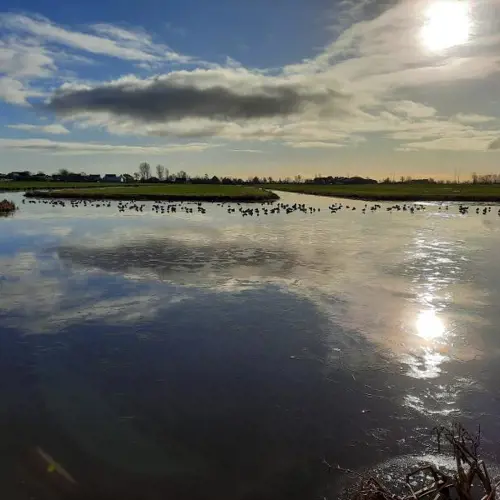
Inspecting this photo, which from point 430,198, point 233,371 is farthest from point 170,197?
point 233,371

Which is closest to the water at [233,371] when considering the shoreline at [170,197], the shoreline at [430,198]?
the shoreline at [170,197]

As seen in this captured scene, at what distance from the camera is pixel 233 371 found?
9.79 meters

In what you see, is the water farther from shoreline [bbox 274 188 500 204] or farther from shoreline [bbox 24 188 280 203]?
shoreline [bbox 274 188 500 204]

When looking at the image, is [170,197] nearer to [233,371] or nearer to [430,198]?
[430,198]

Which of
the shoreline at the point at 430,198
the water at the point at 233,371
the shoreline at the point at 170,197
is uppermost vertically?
the shoreline at the point at 430,198

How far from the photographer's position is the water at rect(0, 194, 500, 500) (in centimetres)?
687

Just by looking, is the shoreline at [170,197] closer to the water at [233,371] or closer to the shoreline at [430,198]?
the shoreline at [430,198]

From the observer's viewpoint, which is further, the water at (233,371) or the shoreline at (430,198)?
the shoreline at (430,198)

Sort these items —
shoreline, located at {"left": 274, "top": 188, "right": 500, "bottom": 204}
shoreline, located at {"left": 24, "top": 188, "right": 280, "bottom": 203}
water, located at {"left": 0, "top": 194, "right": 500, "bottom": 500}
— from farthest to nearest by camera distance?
1. shoreline, located at {"left": 274, "top": 188, "right": 500, "bottom": 204}
2. shoreline, located at {"left": 24, "top": 188, "right": 280, "bottom": 203}
3. water, located at {"left": 0, "top": 194, "right": 500, "bottom": 500}

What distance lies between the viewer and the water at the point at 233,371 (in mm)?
6871

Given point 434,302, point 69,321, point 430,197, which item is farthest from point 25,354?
point 430,197

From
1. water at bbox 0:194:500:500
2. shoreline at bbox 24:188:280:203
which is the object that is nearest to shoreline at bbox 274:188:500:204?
shoreline at bbox 24:188:280:203

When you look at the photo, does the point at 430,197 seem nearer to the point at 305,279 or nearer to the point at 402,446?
the point at 305,279

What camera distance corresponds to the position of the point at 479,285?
17.0 m
